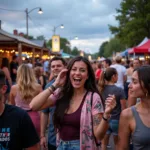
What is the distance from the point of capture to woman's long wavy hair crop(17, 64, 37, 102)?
4.87 metres

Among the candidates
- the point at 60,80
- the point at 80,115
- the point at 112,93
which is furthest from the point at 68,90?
the point at 112,93

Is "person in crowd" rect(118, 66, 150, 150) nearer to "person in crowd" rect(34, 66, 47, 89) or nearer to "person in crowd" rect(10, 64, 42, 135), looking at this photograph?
"person in crowd" rect(10, 64, 42, 135)

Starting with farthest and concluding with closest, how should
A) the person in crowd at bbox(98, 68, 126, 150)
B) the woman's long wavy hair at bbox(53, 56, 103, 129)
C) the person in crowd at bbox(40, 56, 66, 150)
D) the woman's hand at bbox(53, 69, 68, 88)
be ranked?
the person in crowd at bbox(98, 68, 126, 150) → the person in crowd at bbox(40, 56, 66, 150) → the woman's hand at bbox(53, 69, 68, 88) → the woman's long wavy hair at bbox(53, 56, 103, 129)

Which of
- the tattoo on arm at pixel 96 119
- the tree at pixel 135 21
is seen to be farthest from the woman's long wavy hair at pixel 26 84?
the tree at pixel 135 21

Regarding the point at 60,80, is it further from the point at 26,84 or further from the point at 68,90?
the point at 26,84

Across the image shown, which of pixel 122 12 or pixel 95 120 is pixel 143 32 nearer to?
pixel 122 12

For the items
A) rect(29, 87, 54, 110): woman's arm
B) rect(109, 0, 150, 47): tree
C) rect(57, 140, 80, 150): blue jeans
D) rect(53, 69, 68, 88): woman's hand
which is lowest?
rect(57, 140, 80, 150): blue jeans

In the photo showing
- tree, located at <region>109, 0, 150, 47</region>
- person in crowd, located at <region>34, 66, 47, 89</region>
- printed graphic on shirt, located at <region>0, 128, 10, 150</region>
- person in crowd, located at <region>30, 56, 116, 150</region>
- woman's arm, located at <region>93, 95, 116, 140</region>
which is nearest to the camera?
printed graphic on shirt, located at <region>0, 128, 10, 150</region>

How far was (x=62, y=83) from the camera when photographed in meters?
3.38

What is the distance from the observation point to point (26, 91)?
4875 millimetres

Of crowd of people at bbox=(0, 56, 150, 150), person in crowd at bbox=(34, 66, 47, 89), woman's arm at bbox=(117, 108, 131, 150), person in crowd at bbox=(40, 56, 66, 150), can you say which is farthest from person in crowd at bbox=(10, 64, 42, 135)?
person in crowd at bbox=(34, 66, 47, 89)

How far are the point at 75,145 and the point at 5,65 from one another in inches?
298

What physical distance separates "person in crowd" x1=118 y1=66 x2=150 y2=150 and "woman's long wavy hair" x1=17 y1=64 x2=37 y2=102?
250cm

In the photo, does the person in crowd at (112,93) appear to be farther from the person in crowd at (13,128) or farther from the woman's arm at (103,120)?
the person in crowd at (13,128)
